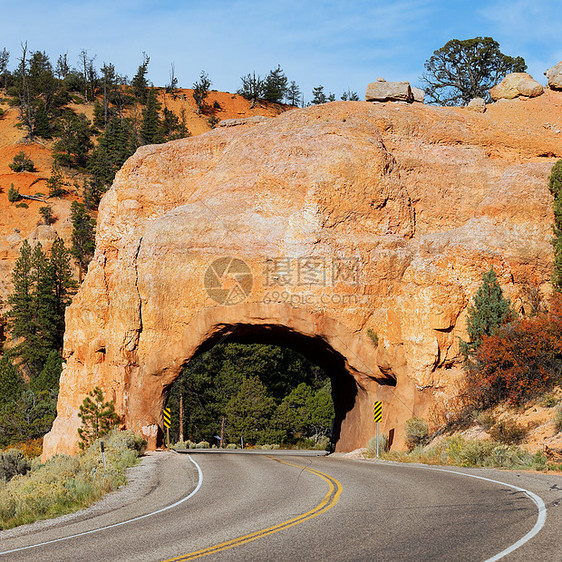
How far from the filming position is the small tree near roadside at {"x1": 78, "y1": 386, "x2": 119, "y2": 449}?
2984cm

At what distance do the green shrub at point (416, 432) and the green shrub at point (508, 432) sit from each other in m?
4.48

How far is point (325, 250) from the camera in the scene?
2911cm

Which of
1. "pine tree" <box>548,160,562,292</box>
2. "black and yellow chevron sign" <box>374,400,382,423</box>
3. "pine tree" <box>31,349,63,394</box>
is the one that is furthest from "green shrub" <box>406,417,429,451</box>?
"pine tree" <box>31,349,63,394</box>

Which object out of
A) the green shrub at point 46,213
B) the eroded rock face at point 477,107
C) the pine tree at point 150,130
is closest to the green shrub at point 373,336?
the eroded rock face at point 477,107

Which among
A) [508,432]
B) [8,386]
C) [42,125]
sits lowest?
[8,386]

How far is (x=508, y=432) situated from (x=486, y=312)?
631cm

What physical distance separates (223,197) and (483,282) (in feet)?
41.7

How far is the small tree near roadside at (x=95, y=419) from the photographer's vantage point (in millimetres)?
29844

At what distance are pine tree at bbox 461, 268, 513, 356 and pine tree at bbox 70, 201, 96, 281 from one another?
166 ft

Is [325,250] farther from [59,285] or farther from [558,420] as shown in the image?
[59,285]

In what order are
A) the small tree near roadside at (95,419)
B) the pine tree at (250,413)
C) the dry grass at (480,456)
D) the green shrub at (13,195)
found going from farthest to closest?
the green shrub at (13,195)
the pine tree at (250,413)
the small tree near roadside at (95,419)
the dry grass at (480,456)

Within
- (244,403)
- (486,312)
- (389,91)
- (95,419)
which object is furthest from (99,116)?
(486,312)

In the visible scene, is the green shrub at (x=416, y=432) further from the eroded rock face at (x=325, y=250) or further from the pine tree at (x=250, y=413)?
the pine tree at (x=250, y=413)

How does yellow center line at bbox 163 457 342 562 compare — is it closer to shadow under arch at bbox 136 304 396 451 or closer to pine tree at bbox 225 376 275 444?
shadow under arch at bbox 136 304 396 451
